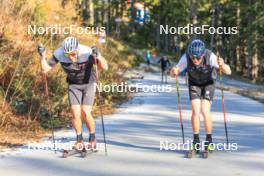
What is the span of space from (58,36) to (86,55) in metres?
8.85

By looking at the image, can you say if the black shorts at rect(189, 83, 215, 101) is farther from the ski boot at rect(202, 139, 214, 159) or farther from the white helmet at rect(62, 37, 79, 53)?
the white helmet at rect(62, 37, 79, 53)

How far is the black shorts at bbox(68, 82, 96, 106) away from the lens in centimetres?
894

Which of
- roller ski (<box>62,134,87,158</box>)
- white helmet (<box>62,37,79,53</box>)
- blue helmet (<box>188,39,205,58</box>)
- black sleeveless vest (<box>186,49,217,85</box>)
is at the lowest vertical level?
roller ski (<box>62,134,87,158</box>)

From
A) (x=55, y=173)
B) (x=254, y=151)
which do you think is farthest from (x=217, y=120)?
(x=55, y=173)

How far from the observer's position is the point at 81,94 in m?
8.98

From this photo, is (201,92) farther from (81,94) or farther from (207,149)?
(81,94)

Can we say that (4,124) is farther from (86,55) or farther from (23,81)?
(86,55)

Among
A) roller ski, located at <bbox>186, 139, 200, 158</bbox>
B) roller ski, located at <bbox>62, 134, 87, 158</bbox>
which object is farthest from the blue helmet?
roller ski, located at <bbox>62, 134, 87, 158</bbox>

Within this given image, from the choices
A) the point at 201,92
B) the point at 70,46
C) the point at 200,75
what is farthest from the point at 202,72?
the point at 70,46

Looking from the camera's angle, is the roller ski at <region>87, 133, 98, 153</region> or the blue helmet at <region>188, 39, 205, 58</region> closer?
the blue helmet at <region>188, 39, 205, 58</region>

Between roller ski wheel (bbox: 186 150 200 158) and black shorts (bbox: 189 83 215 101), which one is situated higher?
black shorts (bbox: 189 83 215 101)

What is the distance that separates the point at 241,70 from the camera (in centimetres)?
6456

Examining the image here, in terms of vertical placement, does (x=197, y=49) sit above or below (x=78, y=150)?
above

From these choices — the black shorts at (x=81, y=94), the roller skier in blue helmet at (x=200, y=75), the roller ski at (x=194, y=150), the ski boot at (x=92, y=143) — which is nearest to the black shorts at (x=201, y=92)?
the roller skier in blue helmet at (x=200, y=75)
